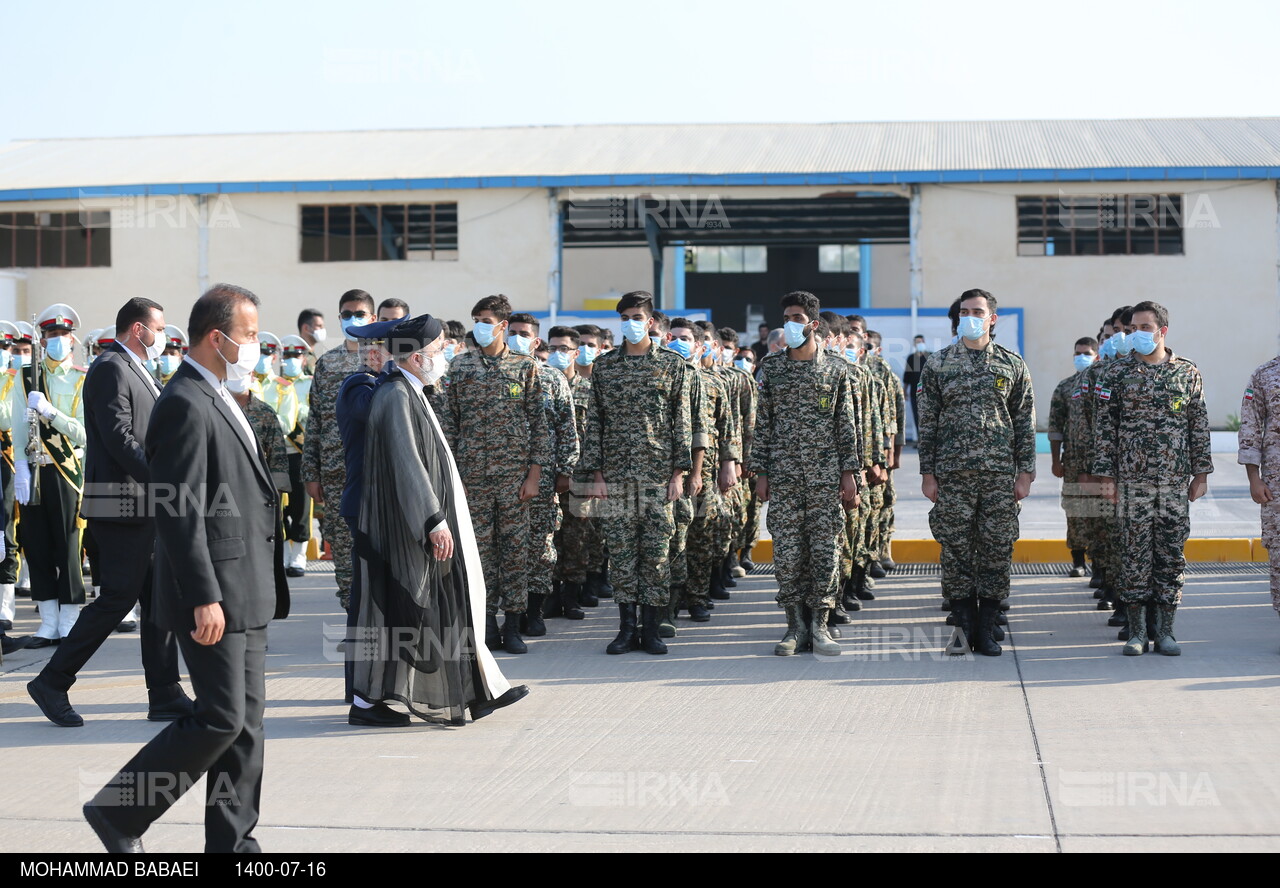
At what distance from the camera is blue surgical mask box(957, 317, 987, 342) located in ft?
24.4

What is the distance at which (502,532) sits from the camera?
7.75m

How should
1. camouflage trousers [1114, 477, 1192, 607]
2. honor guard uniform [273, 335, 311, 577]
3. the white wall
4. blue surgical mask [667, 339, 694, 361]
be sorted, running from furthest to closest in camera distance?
the white wall, honor guard uniform [273, 335, 311, 577], blue surgical mask [667, 339, 694, 361], camouflage trousers [1114, 477, 1192, 607]

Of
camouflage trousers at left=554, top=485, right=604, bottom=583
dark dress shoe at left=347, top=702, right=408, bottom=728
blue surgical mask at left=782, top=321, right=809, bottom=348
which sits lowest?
dark dress shoe at left=347, top=702, right=408, bottom=728

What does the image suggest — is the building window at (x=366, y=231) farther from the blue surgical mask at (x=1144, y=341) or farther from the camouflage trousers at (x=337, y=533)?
the blue surgical mask at (x=1144, y=341)

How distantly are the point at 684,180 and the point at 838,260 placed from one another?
1617cm

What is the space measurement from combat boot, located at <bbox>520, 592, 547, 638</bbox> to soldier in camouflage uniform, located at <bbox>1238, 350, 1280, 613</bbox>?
4.34m

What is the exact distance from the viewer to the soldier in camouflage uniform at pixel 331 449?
766cm

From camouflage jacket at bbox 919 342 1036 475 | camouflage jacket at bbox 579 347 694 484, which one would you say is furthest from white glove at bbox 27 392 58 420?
camouflage jacket at bbox 919 342 1036 475

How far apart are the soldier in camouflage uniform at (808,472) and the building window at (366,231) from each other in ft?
58.9

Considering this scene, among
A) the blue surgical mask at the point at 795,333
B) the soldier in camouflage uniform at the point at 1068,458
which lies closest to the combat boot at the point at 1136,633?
the soldier in camouflage uniform at the point at 1068,458

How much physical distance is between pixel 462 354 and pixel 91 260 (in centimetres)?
2015

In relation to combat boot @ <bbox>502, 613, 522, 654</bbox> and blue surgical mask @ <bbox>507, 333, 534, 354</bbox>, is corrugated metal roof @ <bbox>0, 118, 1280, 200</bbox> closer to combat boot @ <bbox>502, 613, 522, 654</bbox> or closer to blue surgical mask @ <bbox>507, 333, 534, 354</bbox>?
blue surgical mask @ <bbox>507, 333, 534, 354</bbox>
